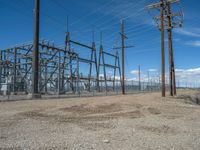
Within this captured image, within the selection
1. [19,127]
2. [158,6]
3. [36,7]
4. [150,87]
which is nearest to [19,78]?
[36,7]

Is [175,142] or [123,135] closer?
[175,142]

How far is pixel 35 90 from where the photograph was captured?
19.5 m

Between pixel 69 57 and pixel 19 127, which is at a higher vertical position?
pixel 69 57

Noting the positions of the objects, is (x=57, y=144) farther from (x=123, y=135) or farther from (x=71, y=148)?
(x=123, y=135)

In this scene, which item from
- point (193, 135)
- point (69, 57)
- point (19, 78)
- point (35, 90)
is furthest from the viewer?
point (69, 57)

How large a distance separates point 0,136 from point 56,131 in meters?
1.46

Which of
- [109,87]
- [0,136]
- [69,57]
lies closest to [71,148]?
[0,136]

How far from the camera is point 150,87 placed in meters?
51.9

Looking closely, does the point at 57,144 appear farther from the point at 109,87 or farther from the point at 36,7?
the point at 109,87

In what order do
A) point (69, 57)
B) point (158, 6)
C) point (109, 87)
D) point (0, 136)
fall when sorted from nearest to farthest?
point (0, 136), point (158, 6), point (69, 57), point (109, 87)

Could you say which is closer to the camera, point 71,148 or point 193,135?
point 71,148

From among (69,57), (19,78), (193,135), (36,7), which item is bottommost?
(193,135)

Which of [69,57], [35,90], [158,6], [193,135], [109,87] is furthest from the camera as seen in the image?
[109,87]

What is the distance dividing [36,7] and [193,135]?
63.7 feet
